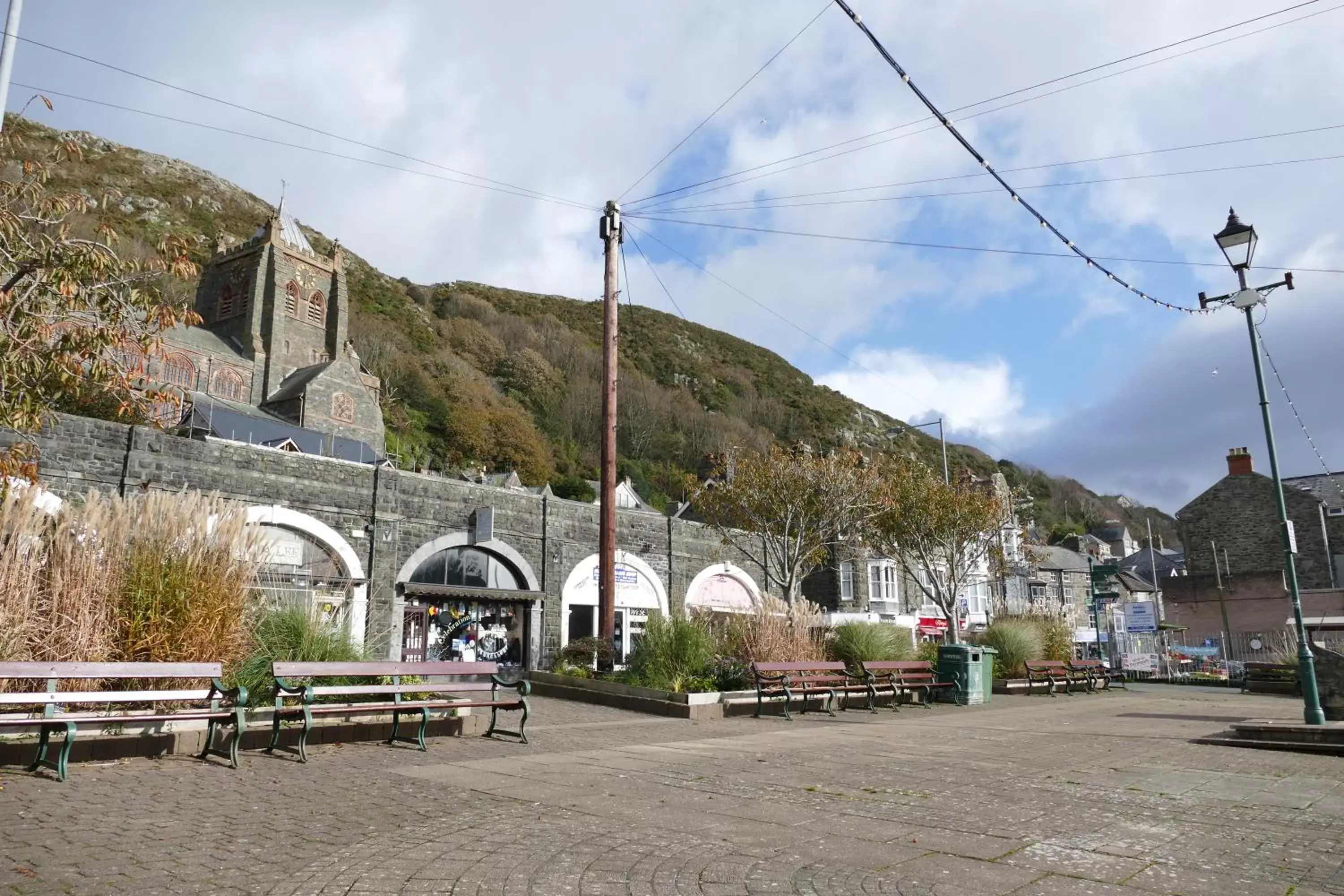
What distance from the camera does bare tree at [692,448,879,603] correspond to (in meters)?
22.4

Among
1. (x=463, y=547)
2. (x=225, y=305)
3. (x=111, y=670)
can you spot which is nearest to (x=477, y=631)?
(x=463, y=547)

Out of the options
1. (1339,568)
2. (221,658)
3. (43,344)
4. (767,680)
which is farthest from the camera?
(1339,568)

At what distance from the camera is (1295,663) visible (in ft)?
69.7

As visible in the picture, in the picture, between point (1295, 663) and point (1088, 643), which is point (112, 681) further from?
point (1088, 643)

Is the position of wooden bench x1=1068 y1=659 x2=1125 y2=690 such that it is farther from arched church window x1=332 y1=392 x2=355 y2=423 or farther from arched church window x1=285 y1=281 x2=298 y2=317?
arched church window x1=285 y1=281 x2=298 y2=317

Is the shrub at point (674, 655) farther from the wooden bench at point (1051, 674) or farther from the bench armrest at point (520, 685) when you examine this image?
the wooden bench at point (1051, 674)

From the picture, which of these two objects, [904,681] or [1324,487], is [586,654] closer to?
[904,681]

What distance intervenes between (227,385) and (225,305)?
10392 millimetres

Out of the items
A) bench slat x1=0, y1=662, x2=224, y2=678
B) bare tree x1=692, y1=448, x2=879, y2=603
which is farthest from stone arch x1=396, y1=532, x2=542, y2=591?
bench slat x1=0, y1=662, x2=224, y2=678

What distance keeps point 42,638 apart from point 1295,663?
23.9 metres

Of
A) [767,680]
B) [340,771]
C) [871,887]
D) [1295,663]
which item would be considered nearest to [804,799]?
[871,887]

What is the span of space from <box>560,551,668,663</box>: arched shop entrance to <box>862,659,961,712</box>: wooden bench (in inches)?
425

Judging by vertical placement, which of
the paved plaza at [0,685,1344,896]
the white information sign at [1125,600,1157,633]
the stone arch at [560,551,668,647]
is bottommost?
the paved plaza at [0,685,1344,896]

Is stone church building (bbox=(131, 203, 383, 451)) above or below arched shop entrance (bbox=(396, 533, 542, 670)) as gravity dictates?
above
